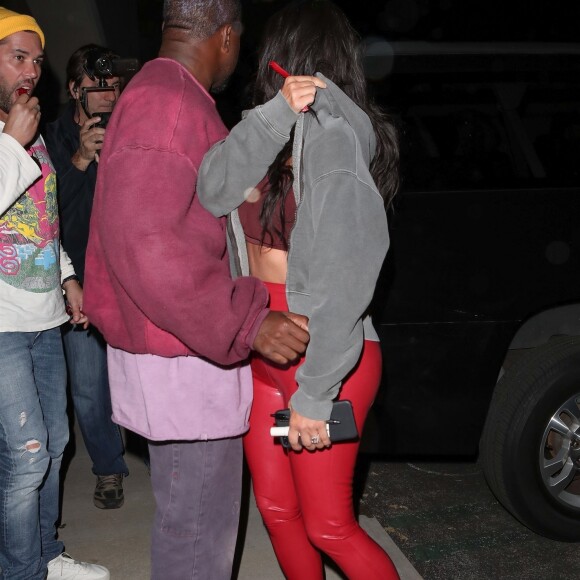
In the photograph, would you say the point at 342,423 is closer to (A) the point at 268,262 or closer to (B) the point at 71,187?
(A) the point at 268,262

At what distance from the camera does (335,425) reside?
2.02 meters

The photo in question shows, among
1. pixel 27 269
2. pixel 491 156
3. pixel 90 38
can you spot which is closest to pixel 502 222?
pixel 491 156

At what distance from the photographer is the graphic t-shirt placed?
8.27 ft

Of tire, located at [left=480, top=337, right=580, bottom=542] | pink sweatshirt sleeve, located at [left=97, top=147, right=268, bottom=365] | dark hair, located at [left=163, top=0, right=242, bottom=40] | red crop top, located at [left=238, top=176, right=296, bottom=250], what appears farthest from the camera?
tire, located at [left=480, top=337, right=580, bottom=542]

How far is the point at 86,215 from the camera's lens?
3.25 metres

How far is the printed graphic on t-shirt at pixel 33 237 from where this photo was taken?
2523mm

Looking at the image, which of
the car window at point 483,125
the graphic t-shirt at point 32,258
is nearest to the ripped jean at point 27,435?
the graphic t-shirt at point 32,258

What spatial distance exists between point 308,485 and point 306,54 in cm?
116

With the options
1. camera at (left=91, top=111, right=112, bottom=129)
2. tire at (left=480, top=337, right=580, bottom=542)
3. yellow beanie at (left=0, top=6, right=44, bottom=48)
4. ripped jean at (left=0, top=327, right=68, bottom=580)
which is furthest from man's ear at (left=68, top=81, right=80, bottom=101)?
tire at (left=480, top=337, right=580, bottom=542)

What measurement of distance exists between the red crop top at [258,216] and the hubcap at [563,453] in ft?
5.84

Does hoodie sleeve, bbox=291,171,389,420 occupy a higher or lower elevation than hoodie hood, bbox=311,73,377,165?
lower

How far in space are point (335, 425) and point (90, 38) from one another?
661cm

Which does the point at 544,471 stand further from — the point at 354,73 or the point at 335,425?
the point at 354,73

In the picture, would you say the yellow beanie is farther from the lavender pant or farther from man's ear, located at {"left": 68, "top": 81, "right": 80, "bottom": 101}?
the lavender pant
